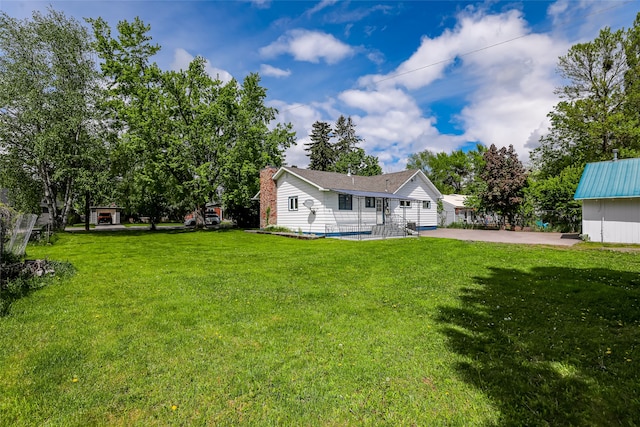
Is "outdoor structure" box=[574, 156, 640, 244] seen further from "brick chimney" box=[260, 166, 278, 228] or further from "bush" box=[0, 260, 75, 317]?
"bush" box=[0, 260, 75, 317]

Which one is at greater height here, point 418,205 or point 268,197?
point 268,197

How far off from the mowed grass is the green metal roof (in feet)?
33.6

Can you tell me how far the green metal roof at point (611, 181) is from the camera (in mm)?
14883

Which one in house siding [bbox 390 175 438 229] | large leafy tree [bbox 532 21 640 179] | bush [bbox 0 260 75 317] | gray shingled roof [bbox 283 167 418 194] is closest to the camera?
bush [bbox 0 260 75 317]

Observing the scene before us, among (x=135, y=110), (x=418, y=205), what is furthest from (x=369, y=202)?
(x=135, y=110)

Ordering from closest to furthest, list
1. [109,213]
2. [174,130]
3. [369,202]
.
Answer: [369,202], [174,130], [109,213]

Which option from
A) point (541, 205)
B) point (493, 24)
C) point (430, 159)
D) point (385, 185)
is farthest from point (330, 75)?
point (430, 159)

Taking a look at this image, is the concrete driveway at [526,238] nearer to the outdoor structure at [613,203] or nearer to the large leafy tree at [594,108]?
the outdoor structure at [613,203]

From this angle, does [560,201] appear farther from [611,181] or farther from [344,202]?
[344,202]

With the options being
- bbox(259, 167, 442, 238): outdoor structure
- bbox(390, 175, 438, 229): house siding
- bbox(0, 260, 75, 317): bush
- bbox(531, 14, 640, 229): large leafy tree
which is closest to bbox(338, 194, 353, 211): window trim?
bbox(259, 167, 442, 238): outdoor structure

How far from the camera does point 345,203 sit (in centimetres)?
2206

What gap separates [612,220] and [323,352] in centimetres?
1869

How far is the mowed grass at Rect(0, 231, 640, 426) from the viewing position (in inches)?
109

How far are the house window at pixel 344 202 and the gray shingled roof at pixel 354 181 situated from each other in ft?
2.49
